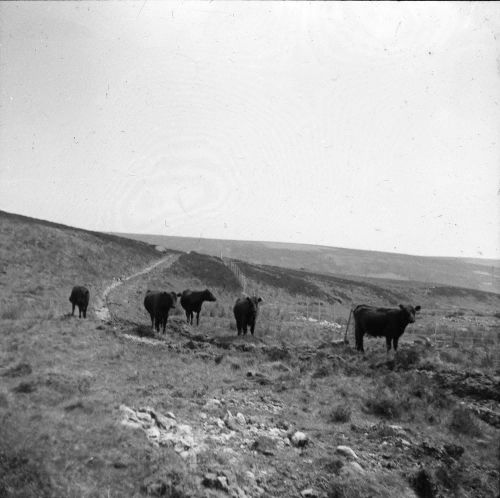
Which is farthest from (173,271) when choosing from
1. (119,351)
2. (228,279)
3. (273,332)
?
(119,351)

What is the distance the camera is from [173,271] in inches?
1950

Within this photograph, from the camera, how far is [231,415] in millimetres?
8797

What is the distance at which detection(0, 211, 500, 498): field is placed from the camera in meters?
6.26

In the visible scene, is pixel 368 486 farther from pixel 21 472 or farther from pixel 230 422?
pixel 21 472

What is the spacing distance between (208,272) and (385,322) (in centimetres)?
3810

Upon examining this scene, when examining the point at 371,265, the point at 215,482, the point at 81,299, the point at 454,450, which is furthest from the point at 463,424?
the point at 371,265

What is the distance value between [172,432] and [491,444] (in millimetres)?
6989

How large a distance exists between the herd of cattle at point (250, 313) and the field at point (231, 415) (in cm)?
123

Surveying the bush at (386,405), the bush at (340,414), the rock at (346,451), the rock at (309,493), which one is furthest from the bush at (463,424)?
the rock at (309,493)

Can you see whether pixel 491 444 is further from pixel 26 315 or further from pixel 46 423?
pixel 26 315

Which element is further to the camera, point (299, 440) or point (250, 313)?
point (250, 313)

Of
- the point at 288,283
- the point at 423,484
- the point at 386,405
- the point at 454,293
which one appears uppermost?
the point at 386,405

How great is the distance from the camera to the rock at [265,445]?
24.4ft

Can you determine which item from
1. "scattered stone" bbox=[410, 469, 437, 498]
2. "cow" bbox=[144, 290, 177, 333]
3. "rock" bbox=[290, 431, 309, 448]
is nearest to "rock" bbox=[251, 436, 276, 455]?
"rock" bbox=[290, 431, 309, 448]
